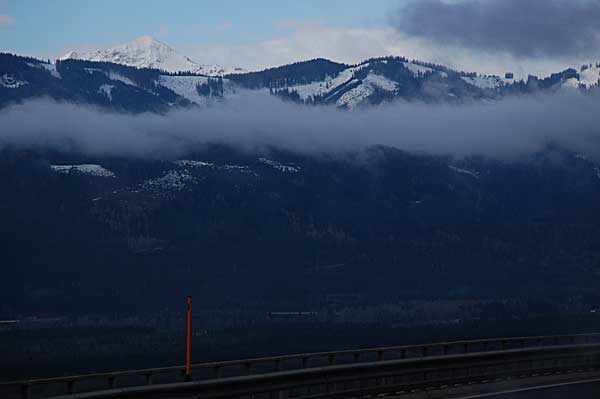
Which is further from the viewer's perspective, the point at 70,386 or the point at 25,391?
the point at 70,386

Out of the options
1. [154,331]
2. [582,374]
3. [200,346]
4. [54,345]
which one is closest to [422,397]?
[582,374]

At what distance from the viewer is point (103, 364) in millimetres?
112062

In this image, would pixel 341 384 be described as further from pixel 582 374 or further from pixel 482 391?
pixel 582 374

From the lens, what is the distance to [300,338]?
486 ft

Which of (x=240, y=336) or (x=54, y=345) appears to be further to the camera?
(x=240, y=336)

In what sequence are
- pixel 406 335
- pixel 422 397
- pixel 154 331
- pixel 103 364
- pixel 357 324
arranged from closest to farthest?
pixel 422 397 → pixel 103 364 → pixel 406 335 → pixel 154 331 → pixel 357 324

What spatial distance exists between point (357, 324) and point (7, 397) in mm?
142444

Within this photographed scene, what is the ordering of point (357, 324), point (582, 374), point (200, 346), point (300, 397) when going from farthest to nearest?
point (357, 324)
point (200, 346)
point (582, 374)
point (300, 397)

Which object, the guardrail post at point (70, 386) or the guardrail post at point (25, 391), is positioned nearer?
the guardrail post at point (25, 391)

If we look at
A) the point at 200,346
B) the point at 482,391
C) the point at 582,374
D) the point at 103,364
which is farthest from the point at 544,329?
the point at 482,391

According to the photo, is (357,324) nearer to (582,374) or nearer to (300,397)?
(582,374)

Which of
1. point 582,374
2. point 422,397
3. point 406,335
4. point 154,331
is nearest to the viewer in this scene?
point 422,397

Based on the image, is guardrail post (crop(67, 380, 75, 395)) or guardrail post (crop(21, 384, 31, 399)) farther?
A: guardrail post (crop(67, 380, 75, 395))

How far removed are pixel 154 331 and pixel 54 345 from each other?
24.4 m
